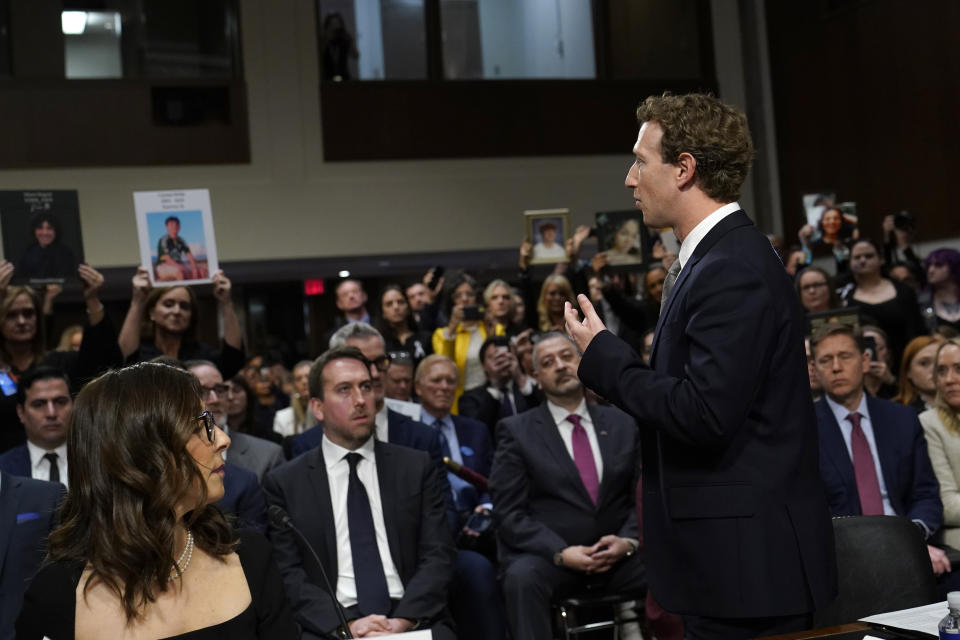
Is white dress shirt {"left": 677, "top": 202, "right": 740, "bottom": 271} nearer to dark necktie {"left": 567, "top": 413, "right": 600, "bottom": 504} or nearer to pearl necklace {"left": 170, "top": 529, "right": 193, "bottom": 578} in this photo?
pearl necklace {"left": 170, "top": 529, "right": 193, "bottom": 578}

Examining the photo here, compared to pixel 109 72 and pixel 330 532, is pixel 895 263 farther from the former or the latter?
pixel 109 72

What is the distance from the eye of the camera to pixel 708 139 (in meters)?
2.03

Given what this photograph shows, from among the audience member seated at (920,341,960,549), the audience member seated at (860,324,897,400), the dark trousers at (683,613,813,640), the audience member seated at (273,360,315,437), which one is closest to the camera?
the dark trousers at (683,613,813,640)

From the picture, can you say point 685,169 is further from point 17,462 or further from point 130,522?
point 17,462

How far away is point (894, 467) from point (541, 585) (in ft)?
4.43

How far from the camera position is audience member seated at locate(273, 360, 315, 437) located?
5.77 metres

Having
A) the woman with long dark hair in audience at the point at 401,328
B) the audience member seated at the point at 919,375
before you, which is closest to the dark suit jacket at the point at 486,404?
the woman with long dark hair in audience at the point at 401,328

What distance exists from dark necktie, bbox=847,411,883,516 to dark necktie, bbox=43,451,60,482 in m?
2.86

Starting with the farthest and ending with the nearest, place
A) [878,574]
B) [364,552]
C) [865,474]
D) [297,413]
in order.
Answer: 1. [297,413]
2. [865,474]
3. [364,552]
4. [878,574]

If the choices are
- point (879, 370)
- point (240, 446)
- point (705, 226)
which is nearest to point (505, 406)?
point (240, 446)

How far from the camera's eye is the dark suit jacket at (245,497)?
12.2ft

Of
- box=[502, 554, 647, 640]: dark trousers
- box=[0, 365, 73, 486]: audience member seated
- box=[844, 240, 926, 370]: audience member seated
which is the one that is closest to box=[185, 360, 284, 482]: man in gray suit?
box=[0, 365, 73, 486]: audience member seated

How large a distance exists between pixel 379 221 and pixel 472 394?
172 inches

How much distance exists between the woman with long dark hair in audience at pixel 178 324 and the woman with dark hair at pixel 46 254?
0.32 meters
